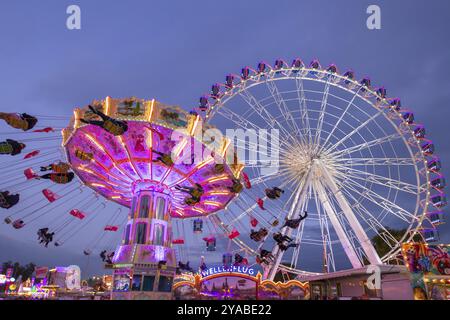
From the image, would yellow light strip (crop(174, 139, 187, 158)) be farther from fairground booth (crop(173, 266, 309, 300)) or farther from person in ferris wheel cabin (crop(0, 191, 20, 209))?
fairground booth (crop(173, 266, 309, 300))

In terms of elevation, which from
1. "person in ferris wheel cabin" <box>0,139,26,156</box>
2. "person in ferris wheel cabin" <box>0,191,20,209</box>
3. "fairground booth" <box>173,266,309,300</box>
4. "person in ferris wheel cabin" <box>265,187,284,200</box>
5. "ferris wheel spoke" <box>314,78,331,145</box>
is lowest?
"fairground booth" <box>173,266,309,300</box>

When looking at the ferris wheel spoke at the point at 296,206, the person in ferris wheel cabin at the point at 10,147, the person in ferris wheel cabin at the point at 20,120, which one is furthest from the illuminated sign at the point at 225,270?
the person in ferris wheel cabin at the point at 20,120

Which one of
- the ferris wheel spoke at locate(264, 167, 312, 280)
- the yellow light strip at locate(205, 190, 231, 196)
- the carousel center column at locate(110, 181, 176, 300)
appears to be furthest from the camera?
the yellow light strip at locate(205, 190, 231, 196)

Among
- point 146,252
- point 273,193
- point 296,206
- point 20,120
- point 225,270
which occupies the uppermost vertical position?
point 20,120

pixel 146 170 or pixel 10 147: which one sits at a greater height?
pixel 146 170

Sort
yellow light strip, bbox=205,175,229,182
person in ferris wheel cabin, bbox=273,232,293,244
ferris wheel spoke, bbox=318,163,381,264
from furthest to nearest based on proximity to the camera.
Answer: person in ferris wheel cabin, bbox=273,232,293,244
yellow light strip, bbox=205,175,229,182
ferris wheel spoke, bbox=318,163,381,264

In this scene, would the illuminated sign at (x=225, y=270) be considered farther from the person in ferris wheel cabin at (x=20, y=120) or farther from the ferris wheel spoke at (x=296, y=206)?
the person in ferris wheel cabin at (x=20, y=120)

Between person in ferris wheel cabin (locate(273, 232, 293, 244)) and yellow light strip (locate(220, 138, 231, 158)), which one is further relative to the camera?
person in ferris wheel cabin (locate(273, 232, 293, 244))

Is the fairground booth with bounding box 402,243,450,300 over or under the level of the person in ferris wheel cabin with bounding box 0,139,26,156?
under

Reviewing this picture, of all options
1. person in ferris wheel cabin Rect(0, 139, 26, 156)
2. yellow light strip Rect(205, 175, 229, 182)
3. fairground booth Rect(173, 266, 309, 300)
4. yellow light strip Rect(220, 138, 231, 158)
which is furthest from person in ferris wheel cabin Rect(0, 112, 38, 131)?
fairground booth Rect(173, 266, 309, 300)

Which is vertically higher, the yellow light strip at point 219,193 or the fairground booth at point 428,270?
the yellow light strip at point 219,193

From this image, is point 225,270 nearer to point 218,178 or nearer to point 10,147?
point 218,178

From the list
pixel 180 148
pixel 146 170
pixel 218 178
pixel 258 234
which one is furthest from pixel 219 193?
pixel 180 148
